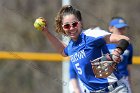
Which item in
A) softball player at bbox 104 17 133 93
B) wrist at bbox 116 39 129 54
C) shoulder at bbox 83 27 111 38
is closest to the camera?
wrist at bbox 116 39 129 54

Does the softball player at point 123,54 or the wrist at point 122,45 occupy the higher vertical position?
the softball player at point 123,54

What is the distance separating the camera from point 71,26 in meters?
4.86

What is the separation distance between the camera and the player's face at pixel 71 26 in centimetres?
486

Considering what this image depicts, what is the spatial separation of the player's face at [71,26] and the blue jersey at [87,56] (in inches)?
3.6

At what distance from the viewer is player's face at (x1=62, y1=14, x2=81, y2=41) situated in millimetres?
4863

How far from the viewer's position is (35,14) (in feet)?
32.1

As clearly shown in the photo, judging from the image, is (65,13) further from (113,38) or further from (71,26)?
(113,38)

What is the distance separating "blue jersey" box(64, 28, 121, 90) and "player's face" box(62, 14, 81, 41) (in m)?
0.09

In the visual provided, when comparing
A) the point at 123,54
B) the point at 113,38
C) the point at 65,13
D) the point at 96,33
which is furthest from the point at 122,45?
the point at 123,54

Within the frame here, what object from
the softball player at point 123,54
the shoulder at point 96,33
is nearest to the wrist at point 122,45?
the shoulder at point 96,33

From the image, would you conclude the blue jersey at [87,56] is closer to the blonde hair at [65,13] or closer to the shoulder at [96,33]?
the shoulder at [96,33]

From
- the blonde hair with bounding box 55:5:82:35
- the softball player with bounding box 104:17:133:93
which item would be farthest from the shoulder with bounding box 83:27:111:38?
the softball player with bounding box 104:17:133:93

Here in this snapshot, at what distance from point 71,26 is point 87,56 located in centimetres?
27

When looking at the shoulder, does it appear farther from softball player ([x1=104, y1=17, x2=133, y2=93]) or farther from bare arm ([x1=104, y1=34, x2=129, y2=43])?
softball player ([x1=104, y1=17, x2=133, y2=93])
